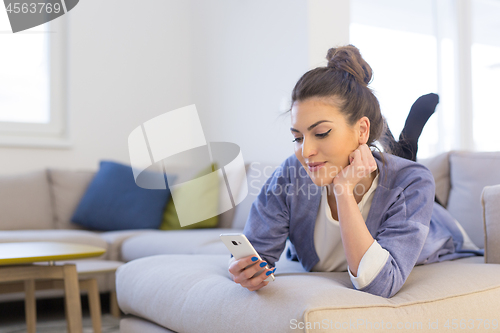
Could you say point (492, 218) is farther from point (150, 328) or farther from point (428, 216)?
point (150, 328)

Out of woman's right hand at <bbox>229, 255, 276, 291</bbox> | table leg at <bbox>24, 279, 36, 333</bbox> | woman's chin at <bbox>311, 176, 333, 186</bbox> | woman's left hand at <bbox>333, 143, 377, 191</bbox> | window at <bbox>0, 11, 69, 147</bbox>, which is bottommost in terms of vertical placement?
table leg at <bbox>24, 279, 36, 333</bbox>

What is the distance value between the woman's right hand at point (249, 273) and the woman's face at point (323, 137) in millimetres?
277

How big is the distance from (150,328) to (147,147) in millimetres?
2688

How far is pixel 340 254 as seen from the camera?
128 centimetres

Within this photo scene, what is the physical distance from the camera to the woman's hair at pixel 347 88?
117 cm

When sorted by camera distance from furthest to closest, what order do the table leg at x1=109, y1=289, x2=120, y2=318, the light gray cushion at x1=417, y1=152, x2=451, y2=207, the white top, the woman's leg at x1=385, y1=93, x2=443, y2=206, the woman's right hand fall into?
the table leg at x1=109, y1=289, x2=120, y2=318
the light gray cushion at x1=417, y1=152, x2=451, y2=207
the woman's leg at x1=385, y1=93, x2=443, y2=206
the white top
the woman's right hand

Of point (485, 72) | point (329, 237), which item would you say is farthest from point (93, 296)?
point (485, 72)

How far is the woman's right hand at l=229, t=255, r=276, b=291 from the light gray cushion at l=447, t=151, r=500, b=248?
110 centimetres

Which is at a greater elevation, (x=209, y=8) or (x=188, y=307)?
(x=209, y=8)

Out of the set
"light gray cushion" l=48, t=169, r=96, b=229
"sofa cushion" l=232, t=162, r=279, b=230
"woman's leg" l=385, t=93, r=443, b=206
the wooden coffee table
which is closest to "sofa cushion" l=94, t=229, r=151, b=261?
"light gray cushion" l=48, t=169, r=96, b=229

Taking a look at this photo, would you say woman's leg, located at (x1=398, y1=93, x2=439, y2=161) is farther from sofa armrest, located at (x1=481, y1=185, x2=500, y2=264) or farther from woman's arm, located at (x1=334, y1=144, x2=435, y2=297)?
woman's arm, located at (x1=334, y1=144, x2=435, y2=297)

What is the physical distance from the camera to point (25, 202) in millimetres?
2910

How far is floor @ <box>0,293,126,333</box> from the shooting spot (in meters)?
2.20

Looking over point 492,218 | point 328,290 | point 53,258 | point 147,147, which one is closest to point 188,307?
point 328,290
